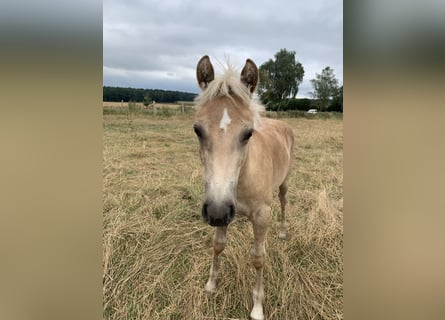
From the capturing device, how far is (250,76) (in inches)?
73.1

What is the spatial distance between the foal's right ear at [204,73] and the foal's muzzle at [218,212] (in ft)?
3.05

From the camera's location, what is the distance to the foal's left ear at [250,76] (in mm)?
1819

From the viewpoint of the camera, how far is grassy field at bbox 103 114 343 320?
8.01 feet

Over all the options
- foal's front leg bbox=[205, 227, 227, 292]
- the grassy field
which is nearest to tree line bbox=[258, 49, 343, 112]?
the grassy field

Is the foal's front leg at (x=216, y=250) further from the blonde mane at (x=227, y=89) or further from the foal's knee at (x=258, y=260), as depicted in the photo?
the blonde mane at (x=227, y=89)
